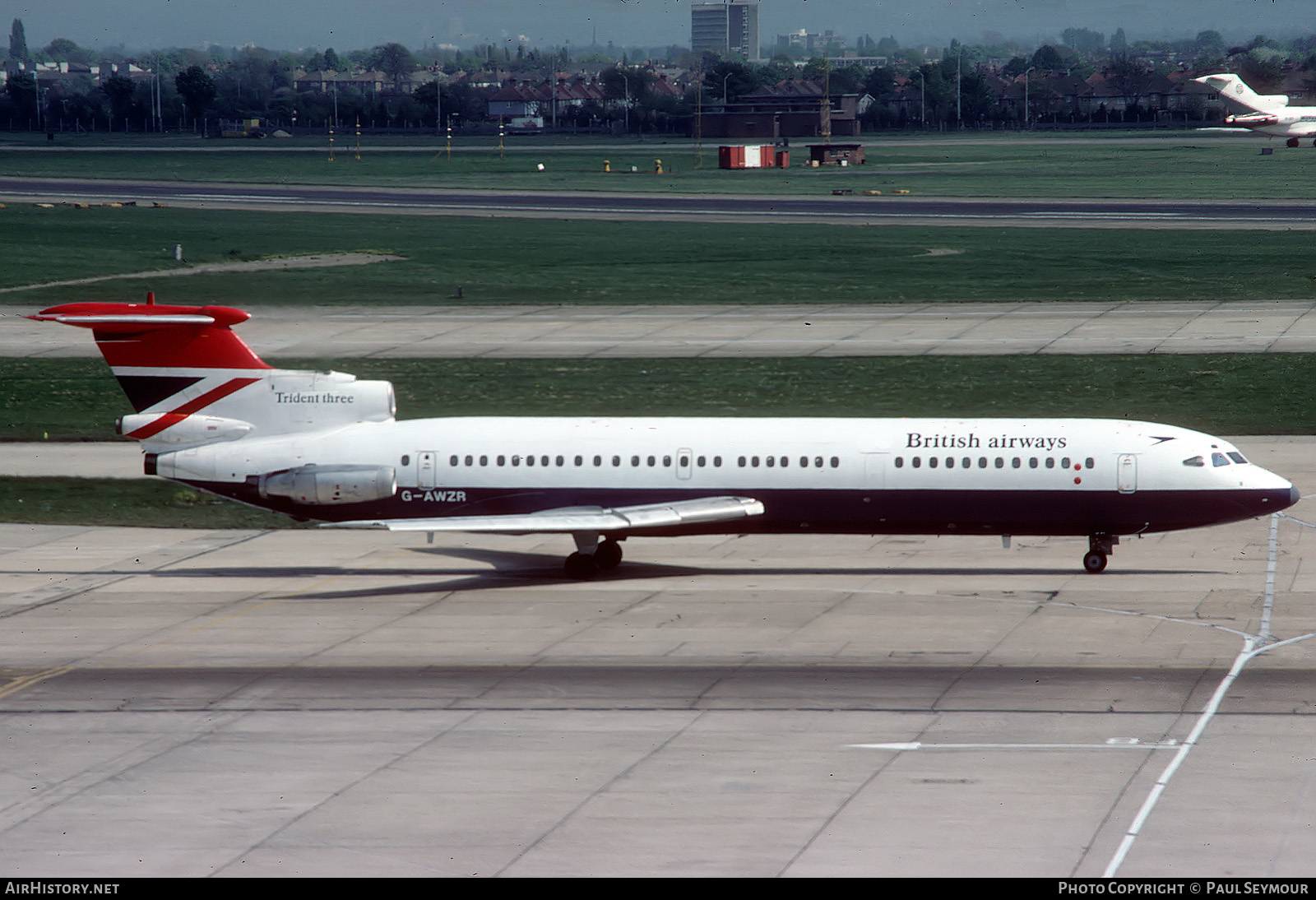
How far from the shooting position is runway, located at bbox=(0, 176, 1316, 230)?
120 meters

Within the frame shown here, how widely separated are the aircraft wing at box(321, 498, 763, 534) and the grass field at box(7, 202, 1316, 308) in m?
49.8

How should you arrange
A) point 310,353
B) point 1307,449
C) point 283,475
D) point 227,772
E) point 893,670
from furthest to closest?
point 310,353 < point 1307,449 < point 283,475 < point 893,670 < point 227,772

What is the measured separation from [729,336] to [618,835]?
54.4 metres

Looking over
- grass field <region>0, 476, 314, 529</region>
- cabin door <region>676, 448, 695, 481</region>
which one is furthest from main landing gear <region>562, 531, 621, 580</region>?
grass field <region>0, 476, 314, 529</region>

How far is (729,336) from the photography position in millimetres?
74625

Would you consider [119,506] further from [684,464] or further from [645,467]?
[684,464]

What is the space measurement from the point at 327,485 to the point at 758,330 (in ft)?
137

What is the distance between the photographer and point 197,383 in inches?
1480

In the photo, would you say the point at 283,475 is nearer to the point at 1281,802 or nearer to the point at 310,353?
the point at 1281,802

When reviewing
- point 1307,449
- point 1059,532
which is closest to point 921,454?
point 1059,532

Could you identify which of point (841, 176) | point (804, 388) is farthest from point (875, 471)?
point (841, 176)

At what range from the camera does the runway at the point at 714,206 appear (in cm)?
12025

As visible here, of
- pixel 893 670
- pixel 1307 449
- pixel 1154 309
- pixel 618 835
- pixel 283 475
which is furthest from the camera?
pixel 1154 309

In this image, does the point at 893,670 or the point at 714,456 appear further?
the point at 714,456
